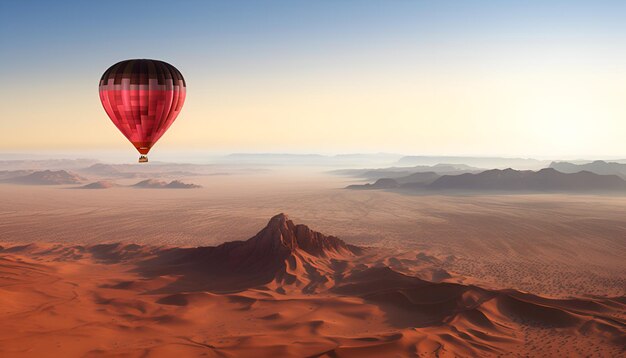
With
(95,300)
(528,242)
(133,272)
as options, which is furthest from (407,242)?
(95,300)

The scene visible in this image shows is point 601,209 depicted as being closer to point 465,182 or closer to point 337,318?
point 465,182

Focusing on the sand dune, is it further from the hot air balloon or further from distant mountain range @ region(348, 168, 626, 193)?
distant mountain range @ region(348, 168, 626, 193)

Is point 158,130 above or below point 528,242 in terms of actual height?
above

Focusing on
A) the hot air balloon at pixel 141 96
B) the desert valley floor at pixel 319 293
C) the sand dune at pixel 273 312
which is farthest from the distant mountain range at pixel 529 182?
the hot air balloon at pixel 141 96

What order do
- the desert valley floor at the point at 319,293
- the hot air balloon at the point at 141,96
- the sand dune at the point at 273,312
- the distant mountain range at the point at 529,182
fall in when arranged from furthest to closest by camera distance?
the distant mountain range at the point at 529,182
the hot air balloon at the point at 141,96
the desert valley floor at the point at 319,293
the sand dune at the point at 273,312

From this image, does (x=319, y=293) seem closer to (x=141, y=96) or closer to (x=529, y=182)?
(x=141, y=96)

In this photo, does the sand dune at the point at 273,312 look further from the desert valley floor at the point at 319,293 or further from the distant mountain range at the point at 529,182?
the distant mountain range at the point at 529,182
